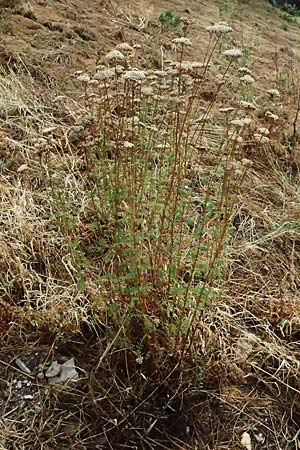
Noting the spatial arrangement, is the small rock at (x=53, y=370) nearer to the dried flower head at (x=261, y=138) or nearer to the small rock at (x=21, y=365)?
the small rock at (x=21, y=365)

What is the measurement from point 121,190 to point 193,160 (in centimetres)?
100

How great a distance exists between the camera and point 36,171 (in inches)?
106

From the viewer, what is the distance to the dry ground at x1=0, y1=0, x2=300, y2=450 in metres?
1.83

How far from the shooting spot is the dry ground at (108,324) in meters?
1.83

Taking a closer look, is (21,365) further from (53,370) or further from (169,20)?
(169,20)

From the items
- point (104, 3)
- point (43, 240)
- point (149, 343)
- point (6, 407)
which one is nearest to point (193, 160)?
point (43, 240)

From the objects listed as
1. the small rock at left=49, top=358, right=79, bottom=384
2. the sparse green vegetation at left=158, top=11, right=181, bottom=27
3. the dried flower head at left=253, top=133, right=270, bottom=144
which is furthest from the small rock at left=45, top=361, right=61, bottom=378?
the sparse green vegetation at left=158, top=11, right=181, bottom=27

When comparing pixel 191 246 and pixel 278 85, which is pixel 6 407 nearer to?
pixel 191 246

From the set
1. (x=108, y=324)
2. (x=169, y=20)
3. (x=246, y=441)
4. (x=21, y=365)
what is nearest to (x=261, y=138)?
(x=108, y=324)

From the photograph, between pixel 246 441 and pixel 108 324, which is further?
pixel 108 324

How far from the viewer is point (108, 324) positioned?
6.39 ft

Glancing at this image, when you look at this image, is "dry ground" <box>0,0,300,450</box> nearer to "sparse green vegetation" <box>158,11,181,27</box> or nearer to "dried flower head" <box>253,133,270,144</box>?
"dried flower head" <box>253,133,270,144</box>

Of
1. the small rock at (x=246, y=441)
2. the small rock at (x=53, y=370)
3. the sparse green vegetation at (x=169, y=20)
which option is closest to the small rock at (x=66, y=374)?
the small rock at (x=53, y=370)

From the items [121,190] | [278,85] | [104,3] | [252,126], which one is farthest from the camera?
[104,3]
